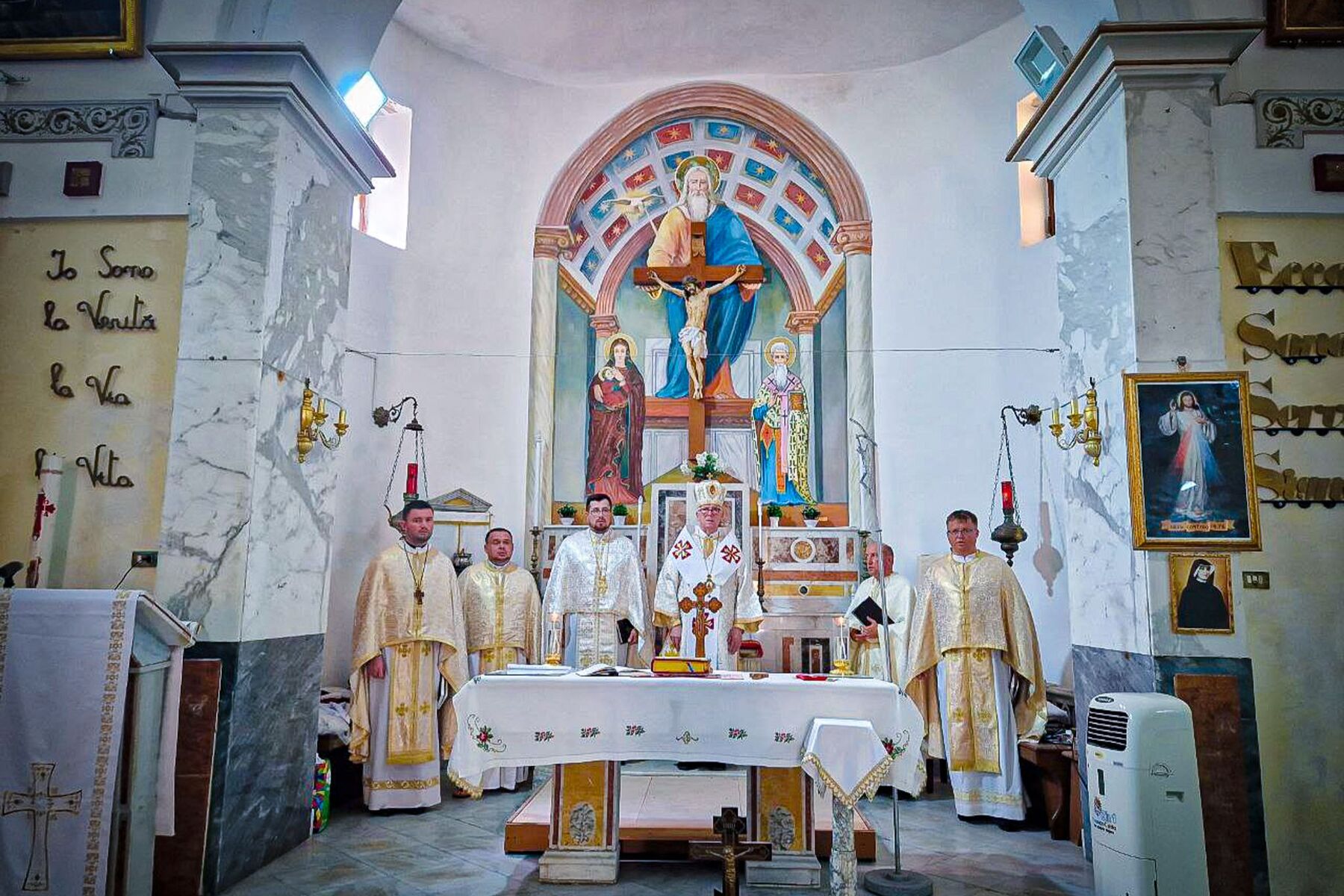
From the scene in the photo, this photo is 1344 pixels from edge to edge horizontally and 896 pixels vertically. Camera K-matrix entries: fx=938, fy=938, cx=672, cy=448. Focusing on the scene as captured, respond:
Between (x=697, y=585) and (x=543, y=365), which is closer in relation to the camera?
(x=697, y=585)

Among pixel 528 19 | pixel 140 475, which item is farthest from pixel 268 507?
pixel 528 19

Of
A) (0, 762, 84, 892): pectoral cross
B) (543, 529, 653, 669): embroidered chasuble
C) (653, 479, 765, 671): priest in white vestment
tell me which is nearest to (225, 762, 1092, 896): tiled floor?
(0, 762, 84, 892): pectoral cross

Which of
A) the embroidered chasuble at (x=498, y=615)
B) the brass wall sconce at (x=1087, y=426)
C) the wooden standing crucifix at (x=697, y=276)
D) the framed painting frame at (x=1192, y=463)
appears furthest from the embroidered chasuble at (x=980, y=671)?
the wooden standing crucifix at (x=697, y=276)

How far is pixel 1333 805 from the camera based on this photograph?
4277mm

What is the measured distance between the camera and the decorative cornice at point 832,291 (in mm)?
9750

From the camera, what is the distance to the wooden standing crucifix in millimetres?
9648

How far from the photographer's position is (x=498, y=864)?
5023mm

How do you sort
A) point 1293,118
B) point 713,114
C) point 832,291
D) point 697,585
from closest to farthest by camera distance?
point 1293,118
point 697,585
point 832,291
point 713,114

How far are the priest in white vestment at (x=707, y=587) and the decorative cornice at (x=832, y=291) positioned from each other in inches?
133

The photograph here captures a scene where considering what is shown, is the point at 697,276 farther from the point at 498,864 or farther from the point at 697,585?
the point at 498,864

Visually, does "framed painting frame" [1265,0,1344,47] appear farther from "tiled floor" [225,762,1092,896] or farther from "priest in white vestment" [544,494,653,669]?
"priest in white vestment" [544,494,653,669]

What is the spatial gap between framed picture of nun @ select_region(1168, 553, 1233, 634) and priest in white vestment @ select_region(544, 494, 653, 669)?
4070mm

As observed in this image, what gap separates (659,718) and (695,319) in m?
6.03

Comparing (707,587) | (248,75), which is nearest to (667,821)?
(707,587)
